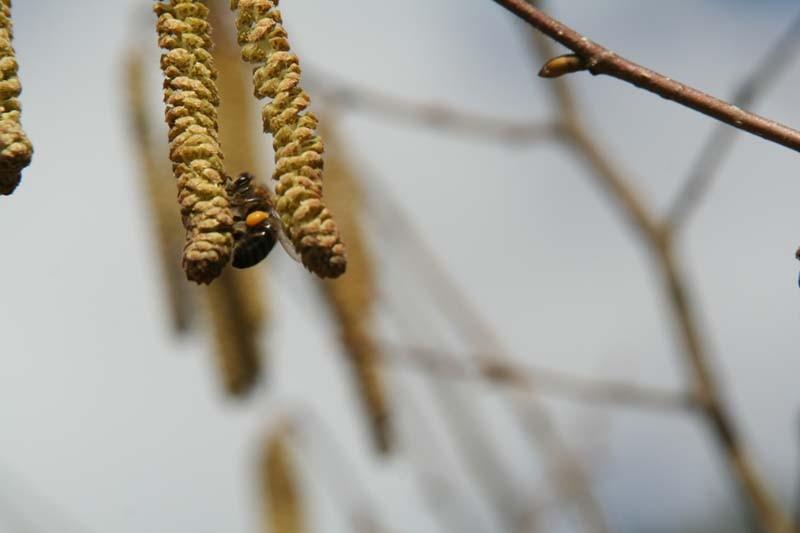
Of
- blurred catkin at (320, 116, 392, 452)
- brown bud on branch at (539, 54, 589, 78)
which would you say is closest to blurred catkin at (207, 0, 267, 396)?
blurred catkin at (320, 116, 392, 452)

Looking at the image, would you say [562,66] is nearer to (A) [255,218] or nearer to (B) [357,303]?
(A) [255,218]

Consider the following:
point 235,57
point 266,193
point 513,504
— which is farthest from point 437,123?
point 266,193

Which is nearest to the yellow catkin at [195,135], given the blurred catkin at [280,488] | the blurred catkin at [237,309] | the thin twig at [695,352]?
the blurred catkin at [237,309]

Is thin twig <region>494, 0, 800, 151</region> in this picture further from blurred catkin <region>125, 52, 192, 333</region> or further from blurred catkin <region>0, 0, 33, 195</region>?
blurred catkin <region>125, 52, 192, 333</region>

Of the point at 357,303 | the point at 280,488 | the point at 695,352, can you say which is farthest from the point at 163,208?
the point at 695,352

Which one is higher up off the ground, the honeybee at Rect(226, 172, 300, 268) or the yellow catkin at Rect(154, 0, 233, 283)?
the yellow catkin at Rect(154, 0, 233, 283)

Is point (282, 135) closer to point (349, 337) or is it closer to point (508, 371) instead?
point (349, 337)

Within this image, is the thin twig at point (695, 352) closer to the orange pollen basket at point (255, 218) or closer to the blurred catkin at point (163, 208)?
the blurred catkin at point (163, 208)
